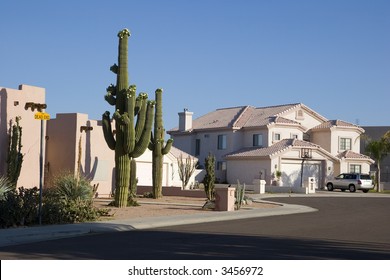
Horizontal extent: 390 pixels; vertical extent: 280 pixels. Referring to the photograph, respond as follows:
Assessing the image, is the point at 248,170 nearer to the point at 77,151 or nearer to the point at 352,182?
the point at 352,182

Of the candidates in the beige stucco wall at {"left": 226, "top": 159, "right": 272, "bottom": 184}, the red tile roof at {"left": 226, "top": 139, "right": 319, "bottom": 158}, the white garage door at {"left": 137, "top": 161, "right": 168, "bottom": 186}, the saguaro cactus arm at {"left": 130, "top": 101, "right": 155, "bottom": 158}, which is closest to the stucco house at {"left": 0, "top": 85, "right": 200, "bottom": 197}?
the saguaro cactus arm at {"left": 130, "top": 101, "right": 155, "bottom": 158}

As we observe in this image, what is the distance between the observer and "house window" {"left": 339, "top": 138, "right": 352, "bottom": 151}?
61875 mm

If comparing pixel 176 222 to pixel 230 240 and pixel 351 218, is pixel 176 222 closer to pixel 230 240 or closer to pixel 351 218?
pixel 230 240

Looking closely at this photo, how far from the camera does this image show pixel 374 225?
2214cm

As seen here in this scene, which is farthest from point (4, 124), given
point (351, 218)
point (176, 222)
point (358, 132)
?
point (358, 132)

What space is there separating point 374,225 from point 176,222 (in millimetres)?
6745

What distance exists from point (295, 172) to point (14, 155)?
3186 cm

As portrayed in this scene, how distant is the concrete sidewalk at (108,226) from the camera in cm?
1697

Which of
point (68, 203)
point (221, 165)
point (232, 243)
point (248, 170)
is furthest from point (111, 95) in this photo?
point (221, 165)

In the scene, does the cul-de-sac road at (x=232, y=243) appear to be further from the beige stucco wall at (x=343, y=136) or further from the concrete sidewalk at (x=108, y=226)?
the beige stucco wall at (x=343, y=136)

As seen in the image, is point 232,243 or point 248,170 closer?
point 232,243

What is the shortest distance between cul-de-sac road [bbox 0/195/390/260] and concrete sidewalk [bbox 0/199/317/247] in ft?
2.10

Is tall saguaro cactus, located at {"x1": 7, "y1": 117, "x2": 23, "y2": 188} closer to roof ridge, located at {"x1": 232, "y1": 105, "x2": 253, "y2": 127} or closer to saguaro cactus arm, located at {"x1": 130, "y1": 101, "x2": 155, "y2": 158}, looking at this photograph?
saguaro cactus arm, located at {"x1": 130, "y1": 101, "x2": 155, "y2": 158}

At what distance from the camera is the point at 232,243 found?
52.0 ft
